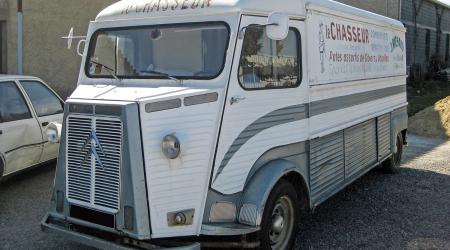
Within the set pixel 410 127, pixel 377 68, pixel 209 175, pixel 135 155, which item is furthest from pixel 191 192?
pixel 410 127

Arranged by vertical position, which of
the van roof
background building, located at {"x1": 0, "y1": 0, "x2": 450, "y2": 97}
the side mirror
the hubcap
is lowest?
the hubcap

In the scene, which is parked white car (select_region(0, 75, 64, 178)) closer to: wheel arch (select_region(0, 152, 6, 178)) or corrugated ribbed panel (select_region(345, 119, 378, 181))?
wheel arch (select_region(0, 152, 6, 178))

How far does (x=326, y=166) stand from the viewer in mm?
5602

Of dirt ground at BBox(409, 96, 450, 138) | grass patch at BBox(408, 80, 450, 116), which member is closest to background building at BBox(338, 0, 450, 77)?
grass patch at BBox(408, 80, 450, 116)

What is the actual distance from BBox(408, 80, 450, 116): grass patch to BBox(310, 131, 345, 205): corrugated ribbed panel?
9672 millimetres

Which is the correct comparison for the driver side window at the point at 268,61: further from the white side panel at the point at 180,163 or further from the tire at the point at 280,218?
the tire at the point at 280,218

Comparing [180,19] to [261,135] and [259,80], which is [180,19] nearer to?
[259,80]

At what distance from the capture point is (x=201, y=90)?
4.14 metres

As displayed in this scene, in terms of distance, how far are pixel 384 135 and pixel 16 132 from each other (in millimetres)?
5129

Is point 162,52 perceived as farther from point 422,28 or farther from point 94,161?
point 422,28

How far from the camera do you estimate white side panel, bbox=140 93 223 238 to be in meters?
3.88

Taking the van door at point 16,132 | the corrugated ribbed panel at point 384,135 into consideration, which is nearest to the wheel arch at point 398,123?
the corrugated ribbed panel at point 384,135

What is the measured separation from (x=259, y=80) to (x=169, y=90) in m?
0.85

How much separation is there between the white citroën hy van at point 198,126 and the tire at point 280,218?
0.03 ft
